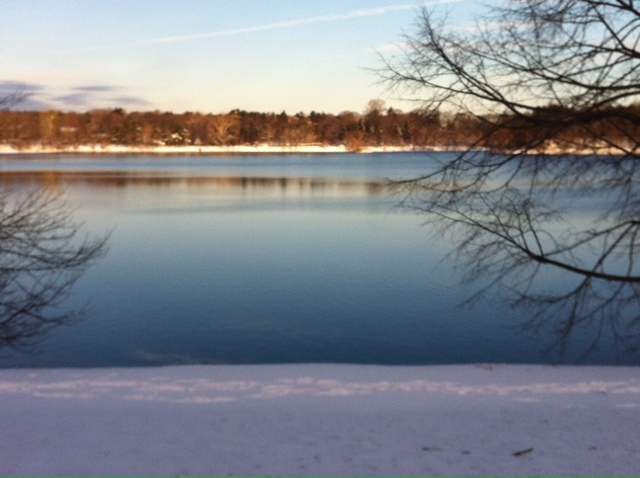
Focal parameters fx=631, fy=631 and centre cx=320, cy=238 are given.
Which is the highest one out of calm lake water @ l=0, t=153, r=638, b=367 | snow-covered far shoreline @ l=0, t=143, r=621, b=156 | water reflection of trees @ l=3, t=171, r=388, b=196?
snow-covered far shoreline @ l=0, t=143, r=621, b=156

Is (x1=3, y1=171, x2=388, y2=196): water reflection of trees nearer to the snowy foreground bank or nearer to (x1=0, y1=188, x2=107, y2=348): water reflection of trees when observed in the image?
(x1=0, y1=188, x2=107, y2=348): water reflection of trees

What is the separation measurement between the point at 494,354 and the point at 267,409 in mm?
3383

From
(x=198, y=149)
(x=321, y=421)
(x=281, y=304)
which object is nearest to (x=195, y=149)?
(x=198, y=149)

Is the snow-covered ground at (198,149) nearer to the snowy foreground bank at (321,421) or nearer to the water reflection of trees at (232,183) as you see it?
the water reflection of trees at (232,183)

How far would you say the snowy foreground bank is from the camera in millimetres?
4246

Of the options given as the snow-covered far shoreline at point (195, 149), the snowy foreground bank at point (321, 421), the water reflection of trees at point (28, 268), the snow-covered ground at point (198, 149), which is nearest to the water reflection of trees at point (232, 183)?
the water reflection of trees at point (28, 268)

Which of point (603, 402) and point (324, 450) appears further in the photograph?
point (603, 402)

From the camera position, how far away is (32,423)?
5.23 metres

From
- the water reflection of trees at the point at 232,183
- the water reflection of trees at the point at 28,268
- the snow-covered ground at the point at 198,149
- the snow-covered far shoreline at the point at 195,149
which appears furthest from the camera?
the snow-covered ground at the point at 198,149

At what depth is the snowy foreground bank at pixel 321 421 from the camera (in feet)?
13.9

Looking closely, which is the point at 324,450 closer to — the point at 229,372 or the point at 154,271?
the point at 229,372

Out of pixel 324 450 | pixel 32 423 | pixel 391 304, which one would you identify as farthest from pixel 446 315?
pixel 32 423

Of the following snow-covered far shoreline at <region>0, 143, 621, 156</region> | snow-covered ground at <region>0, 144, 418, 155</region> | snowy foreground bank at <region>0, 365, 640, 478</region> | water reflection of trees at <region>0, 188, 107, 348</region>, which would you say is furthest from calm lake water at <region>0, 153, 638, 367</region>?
snow-covered ground at <region>0, 144, 418, 155</region>

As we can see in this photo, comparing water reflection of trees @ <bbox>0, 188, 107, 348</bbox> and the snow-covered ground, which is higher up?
the snow-covered ground
